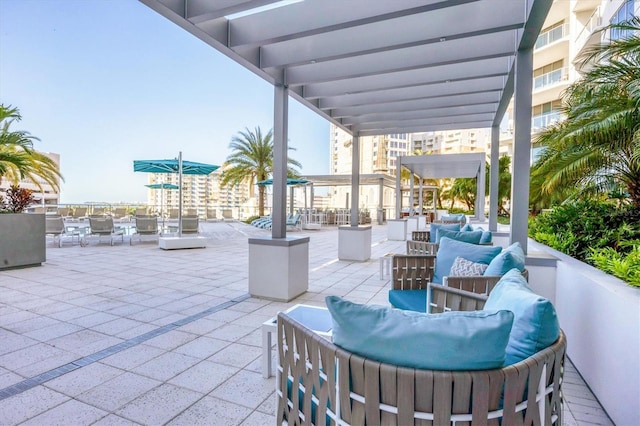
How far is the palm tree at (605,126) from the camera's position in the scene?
378 centimetres

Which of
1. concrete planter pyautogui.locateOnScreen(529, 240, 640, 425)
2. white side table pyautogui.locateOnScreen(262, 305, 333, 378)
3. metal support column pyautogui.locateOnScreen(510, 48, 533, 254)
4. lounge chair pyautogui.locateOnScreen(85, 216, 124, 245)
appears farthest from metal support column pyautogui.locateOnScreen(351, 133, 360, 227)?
lounge chair pyautogui.locateOnScreen(85, 216, 124, 245)

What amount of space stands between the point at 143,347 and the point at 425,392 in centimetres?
262

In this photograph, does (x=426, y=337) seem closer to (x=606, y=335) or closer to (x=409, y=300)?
(x=606, y=335)

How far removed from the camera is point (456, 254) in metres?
3.19

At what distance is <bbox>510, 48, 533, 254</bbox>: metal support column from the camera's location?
3461 mm

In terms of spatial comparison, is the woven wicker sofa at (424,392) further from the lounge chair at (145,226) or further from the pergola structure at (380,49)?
the lounge chair at (145,226)

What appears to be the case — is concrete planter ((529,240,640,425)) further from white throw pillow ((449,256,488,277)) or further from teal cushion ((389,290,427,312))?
teal cushion ((389,290,427,312))

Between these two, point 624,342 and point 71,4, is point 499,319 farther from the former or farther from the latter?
point 71,4

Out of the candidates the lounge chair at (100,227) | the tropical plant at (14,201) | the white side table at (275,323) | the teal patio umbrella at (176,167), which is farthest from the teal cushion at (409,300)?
the lounge chair at (100,227)

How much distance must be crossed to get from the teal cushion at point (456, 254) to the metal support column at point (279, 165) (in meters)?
1.94

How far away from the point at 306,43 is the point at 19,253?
590 centimetres

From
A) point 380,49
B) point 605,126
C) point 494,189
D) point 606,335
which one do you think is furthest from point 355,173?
point 606,335

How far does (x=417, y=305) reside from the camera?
111 inches

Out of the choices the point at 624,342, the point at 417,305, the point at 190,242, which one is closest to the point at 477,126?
the point at 417,305
